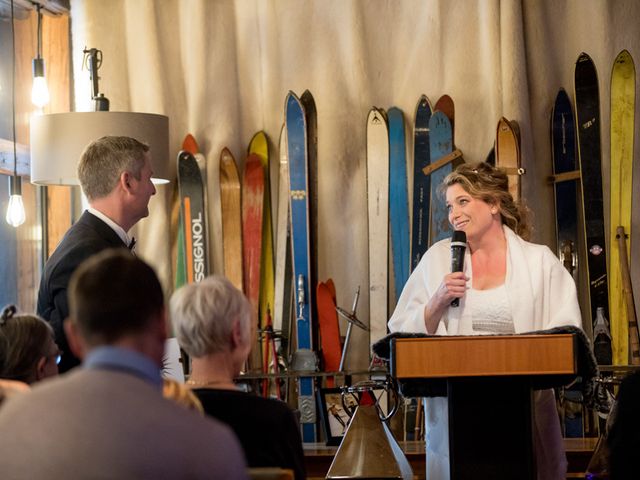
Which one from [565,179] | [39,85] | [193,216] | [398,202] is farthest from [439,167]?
[39,85]

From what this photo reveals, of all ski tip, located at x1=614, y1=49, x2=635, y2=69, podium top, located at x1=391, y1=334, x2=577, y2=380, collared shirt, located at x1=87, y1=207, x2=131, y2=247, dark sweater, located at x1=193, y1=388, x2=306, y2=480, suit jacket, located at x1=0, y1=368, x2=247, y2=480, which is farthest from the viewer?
ski tip, located at x1=614, y1=49, x2=635, y2=69

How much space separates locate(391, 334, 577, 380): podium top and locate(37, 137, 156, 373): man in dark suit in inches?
36.2

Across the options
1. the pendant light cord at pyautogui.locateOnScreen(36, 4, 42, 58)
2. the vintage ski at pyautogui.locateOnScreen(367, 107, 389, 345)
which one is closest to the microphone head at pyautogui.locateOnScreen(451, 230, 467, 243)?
the vintage ski at pyautogui.locateOnScreen(367, 107, 389, 345)

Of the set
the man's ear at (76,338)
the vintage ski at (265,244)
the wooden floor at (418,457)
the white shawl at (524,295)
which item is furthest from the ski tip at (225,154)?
the man's ear at (76,338)

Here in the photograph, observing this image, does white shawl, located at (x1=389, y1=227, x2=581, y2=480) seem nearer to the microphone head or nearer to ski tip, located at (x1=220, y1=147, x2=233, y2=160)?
the microphone head

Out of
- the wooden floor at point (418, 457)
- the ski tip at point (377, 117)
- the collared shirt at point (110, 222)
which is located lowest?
the wooden floor at point (418, 457)

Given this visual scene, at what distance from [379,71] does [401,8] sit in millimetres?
354

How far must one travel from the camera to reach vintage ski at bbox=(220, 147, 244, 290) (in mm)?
5410

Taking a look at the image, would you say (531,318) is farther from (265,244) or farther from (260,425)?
(265,244)

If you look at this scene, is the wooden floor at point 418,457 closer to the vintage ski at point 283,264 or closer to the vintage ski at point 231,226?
the vintage ski at point 283,264

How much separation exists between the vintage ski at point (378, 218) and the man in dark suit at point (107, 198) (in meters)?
2.27

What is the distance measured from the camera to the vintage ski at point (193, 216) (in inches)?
212

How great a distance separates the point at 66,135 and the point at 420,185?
176 cm

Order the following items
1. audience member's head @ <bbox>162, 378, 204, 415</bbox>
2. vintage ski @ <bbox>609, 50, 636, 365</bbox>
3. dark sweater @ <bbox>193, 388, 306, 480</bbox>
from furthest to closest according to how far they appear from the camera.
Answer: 1. vintage ski @ <bbox>609, 50, 636, 365</bbox>
2. dark sweater @ <bbox>193, 388, 306, 480</bbox>
3. audience member's head @ <bbox>162, 378, 204, 415</bbox>
